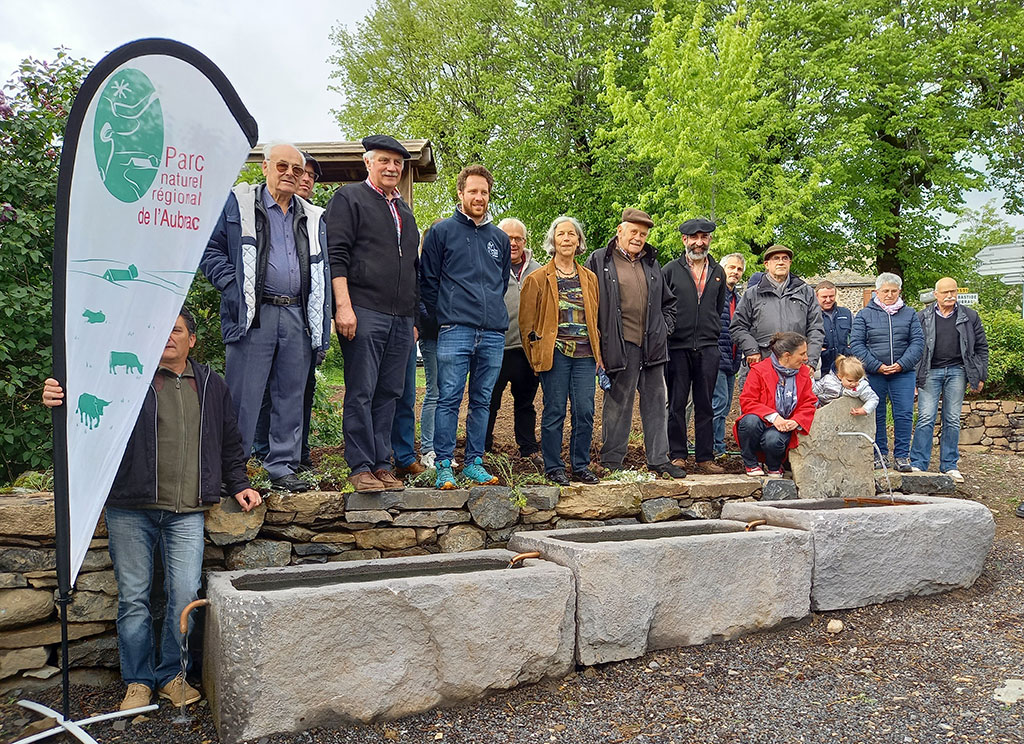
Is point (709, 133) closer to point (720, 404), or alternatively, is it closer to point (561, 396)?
point (720, 404)

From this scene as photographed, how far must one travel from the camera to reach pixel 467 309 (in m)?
4.46

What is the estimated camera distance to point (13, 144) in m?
5.15

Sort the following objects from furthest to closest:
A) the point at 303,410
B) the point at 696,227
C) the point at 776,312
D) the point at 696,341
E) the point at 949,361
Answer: the point at 949,361
the point at 776,312
the point at 696,227
the point at 696,341
the point at 303,410

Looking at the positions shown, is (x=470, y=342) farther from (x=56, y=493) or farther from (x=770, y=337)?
(x=770, y=337)

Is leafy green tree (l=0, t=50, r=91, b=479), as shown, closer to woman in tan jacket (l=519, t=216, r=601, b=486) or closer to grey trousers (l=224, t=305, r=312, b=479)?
grey trousers (l=224, t=305, r=312, b=479)

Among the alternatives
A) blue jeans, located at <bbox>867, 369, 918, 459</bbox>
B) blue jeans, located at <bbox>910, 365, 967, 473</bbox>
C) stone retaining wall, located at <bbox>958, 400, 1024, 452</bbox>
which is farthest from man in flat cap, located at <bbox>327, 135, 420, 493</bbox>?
stone retaining wall, located at <bbox>958, 400, 1024, 452</bbox>

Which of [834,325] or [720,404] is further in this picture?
[834,325]

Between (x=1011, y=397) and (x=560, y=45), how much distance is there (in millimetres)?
12043

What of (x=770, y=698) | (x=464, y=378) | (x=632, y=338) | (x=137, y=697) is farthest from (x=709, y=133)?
(x=137, y=697)

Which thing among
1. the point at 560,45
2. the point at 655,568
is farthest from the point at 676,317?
the point at 560,45

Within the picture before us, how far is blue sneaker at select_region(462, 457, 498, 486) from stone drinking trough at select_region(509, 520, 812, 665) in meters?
0.48

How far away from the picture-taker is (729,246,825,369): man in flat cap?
19.7 feet

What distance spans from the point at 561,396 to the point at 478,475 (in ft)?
2.52

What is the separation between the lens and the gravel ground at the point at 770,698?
302 cm
